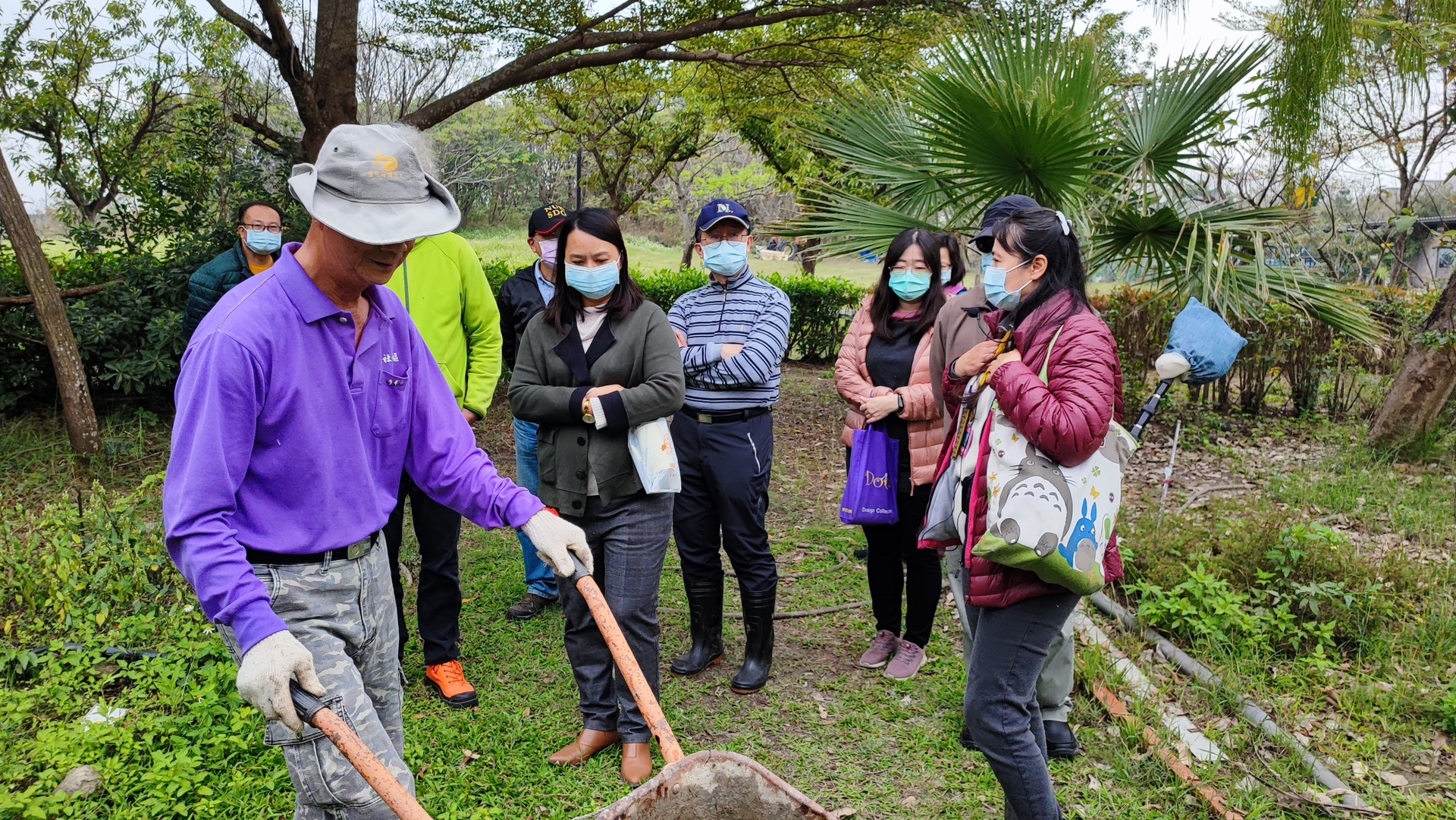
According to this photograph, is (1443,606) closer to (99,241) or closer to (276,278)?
(276,278)

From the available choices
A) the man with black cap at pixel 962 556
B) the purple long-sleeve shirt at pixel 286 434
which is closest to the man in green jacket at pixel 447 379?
the purple long-sleeve shirt at pixel 286 434

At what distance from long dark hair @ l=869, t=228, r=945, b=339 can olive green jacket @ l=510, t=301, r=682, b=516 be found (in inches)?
45.8

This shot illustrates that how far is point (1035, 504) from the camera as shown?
2322 mm

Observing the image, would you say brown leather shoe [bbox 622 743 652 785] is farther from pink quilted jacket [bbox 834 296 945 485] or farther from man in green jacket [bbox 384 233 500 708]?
pink quilted jacket [bbox 834 296 945 485]

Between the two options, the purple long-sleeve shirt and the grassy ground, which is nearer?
the purple long-sleeve shirt

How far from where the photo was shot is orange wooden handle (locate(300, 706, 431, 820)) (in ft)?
5.38

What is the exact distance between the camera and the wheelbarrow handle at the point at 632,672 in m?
1.91

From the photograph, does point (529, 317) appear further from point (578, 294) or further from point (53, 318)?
point (53, 318)

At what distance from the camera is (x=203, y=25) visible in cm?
962

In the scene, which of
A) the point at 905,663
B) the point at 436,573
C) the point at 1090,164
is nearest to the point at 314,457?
the point at 436,573

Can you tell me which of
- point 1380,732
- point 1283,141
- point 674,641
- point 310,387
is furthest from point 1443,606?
point 310,387

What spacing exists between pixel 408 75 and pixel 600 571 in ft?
49.8

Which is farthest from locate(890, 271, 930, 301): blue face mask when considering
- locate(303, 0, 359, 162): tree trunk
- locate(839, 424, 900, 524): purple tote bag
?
locate(303, 0, 359, 162): tree trunk

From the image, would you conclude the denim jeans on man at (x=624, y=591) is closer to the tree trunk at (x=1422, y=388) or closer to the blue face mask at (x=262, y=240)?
the blue face mask at (x=262, y=240)
